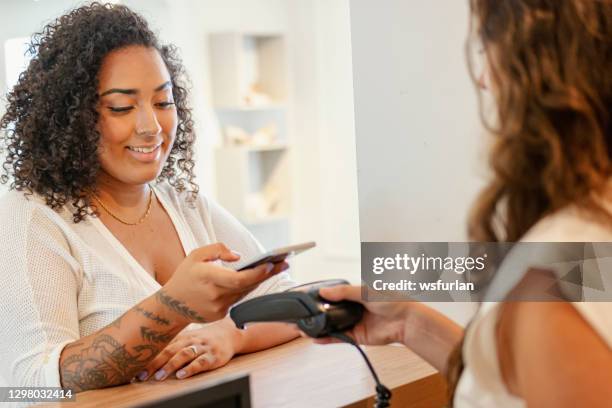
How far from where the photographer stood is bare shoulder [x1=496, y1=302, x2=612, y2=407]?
700mm

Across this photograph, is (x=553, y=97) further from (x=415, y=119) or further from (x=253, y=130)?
(x=253, y=130)

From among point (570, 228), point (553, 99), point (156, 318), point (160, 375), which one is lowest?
point (160, 375)

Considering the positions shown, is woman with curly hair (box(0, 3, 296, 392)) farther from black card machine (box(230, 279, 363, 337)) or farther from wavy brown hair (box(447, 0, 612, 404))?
wavy brown hair (box(447, 0, 612, 404))

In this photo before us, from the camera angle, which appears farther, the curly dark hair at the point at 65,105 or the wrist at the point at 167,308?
the curly dark hair at the point at 65,105

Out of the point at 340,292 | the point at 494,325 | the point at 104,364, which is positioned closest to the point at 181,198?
the point at 104,364

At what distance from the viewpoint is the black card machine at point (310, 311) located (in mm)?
1031

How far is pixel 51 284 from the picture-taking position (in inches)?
58.0

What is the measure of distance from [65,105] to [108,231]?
277mm

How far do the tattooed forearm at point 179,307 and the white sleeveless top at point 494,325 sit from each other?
61 centimetres

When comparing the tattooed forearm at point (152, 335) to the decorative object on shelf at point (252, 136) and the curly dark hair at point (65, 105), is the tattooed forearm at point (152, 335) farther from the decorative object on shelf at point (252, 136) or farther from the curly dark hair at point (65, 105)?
the decorative object on shelf at point (252, 136)

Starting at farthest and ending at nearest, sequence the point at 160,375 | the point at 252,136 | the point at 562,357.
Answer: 1. the point at 252,136
2. the point at 160,375
3. the point at 562,357

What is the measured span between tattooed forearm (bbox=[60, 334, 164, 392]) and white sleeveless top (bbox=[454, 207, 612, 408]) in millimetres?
710

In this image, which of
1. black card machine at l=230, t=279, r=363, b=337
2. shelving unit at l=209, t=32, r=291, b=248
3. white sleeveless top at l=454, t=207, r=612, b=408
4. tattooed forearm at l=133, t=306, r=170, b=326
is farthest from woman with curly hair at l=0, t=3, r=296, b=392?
shelving unit at l=209, t=32, r=291, b=248

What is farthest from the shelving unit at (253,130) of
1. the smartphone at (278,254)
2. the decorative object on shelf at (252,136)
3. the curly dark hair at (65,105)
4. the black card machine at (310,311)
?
the black card machine at (310,311)
